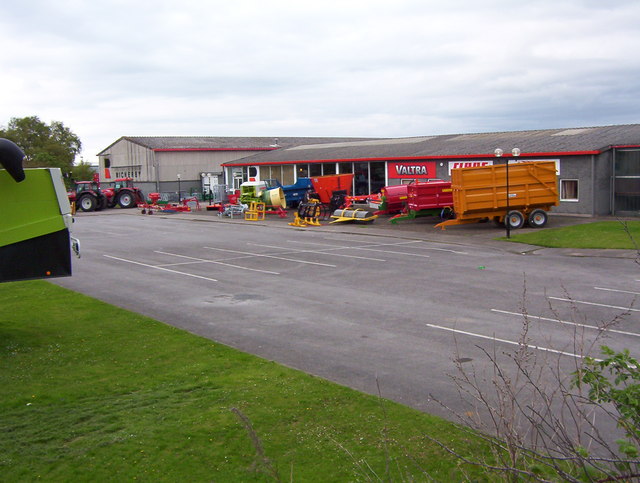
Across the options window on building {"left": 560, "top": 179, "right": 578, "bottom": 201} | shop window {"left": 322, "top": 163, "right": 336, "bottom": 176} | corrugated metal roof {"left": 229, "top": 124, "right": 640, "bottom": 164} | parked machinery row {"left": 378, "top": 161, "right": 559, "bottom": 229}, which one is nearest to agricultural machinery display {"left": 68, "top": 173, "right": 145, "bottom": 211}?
corrugated metal roof {"left": 229, "top": 124, "right": 640, "bottom": 164}

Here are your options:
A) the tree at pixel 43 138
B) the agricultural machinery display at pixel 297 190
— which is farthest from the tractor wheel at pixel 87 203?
the tree at pixel 43 138

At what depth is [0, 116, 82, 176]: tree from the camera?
9107 centimetres

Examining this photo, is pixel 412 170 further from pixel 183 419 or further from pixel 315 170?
pixel 183 419

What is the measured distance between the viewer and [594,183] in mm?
34375

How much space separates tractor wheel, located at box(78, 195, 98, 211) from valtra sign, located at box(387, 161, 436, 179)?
2750 centimetres

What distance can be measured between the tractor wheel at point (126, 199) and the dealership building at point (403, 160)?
27.3 feet

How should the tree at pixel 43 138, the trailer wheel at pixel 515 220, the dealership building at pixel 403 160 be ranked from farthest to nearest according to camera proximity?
the tree at pixel 43 138 → the dealership building at pixel 403 160 → the trailer wheel at pixel 515 220

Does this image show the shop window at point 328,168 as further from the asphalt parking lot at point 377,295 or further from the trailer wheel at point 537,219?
the trailer wheel at point 537,219

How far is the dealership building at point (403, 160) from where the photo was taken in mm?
34656

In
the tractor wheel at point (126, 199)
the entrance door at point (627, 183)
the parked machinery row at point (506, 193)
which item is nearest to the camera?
the parked machinery row at point (506, 193)

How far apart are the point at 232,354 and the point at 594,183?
28364mm

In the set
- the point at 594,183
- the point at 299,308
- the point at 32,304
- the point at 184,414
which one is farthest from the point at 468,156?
the point at 184,414

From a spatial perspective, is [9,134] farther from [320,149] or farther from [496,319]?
[496,319]

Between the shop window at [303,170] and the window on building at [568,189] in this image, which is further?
the shop window at [303,170]
